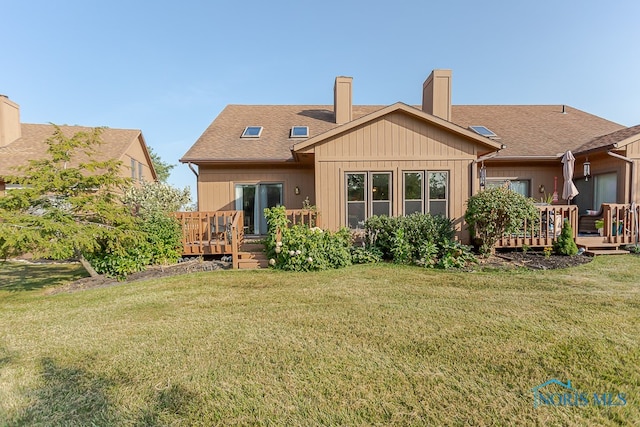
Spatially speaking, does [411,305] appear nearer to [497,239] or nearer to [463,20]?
[497,239]

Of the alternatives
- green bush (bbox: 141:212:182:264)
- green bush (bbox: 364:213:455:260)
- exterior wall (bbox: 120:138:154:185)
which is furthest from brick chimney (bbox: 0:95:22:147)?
green bush (bbox: 364:213:455:260)

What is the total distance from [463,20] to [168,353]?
14.0 metres

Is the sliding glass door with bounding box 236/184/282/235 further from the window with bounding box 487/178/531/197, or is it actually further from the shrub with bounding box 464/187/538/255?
the window with bounding box 487/178/531/197

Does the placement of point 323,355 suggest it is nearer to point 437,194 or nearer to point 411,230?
point 411,230

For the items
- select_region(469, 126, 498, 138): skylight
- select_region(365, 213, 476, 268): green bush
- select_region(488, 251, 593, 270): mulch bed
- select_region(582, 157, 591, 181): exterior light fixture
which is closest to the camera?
select_region(488, 251, 593, 270): mulch bed

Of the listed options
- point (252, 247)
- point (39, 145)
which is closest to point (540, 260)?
point (252, 247)

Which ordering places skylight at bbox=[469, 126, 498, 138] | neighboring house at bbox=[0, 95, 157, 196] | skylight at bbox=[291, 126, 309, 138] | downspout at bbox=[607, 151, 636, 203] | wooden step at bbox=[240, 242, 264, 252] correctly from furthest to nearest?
neighboring house at bbox=[0, 95, 157, 196], skylight at bbox=[291, 126, 309, 138], skylight at bbox=[469, 126, 498, 138], downspout at bbox=[607, 151, 636, 203], wooden step at bbox=[240, 242, 264, 252]

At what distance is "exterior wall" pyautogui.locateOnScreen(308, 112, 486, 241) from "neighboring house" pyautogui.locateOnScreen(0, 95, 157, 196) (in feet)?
25.4

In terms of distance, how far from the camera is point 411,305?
4164 millimetres

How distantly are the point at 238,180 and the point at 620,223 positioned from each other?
11.4 meters

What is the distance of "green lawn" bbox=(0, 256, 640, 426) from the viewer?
6.77ft

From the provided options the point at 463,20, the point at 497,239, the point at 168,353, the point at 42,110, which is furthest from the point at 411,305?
the point at 42,110

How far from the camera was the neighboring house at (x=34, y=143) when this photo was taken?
11.3m

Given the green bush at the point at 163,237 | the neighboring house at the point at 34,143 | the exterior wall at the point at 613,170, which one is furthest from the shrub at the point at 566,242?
the neighboring house at the point at 34,143
